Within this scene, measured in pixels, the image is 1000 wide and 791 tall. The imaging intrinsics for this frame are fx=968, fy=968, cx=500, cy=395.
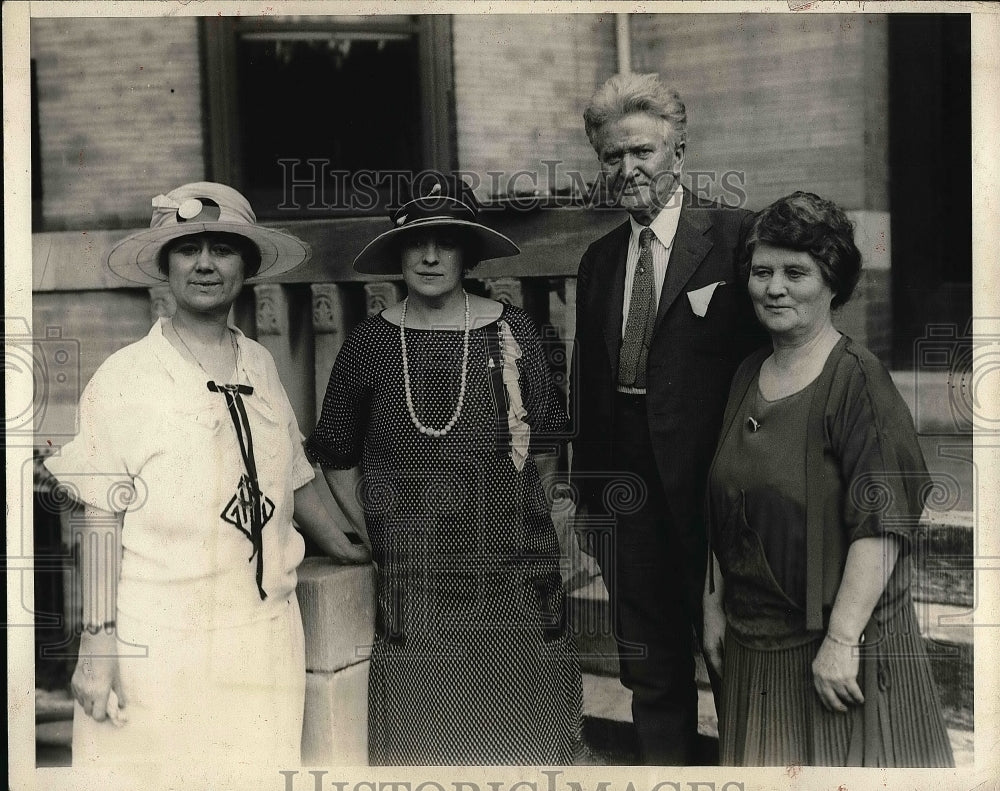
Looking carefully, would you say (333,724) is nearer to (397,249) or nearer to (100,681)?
(100,681)

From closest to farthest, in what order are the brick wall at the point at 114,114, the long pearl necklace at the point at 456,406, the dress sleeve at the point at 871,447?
the dress sleeve at the point at 871,447 < the long pearl necklace at the point at 456,406 < the brick wall at the point at 114,114

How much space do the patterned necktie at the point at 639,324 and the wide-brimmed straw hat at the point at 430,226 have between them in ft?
1.48

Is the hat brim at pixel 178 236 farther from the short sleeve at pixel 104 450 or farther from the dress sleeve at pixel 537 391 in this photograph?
the dress sleeve at pixel 537 391

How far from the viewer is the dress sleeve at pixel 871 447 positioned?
301 centimetres

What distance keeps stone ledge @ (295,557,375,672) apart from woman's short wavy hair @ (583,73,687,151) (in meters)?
1.73

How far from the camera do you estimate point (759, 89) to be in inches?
137

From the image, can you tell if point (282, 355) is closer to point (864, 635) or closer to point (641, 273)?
point (641, 273)

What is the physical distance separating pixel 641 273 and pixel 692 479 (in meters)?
0.72

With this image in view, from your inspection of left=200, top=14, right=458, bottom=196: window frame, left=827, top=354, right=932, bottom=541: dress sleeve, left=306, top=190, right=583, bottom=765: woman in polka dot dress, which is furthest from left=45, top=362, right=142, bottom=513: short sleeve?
left=827, top=354, right=932, bottom=541: dress sleeve

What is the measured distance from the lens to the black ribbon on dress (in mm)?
3295

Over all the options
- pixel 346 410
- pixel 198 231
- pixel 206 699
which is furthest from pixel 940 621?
pixel 198 231

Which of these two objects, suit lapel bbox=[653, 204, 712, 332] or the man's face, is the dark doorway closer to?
suit lapel bbox=[653, 204, 712, 332]

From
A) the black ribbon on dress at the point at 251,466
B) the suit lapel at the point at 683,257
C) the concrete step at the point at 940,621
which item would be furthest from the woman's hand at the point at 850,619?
the black ribbon on dress at the point at 251,466

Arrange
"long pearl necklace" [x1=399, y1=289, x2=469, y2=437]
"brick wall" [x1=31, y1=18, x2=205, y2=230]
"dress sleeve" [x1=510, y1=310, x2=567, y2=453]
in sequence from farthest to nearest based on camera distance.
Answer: "brick wall" [x1=31, y1=18, x2=205, y2=230]
"dress sleeve" [x1=510, y1=310, x2=567, y2=453]
"long pearl necklace" [x1=399, y1=289, x2=469, y2=437]
